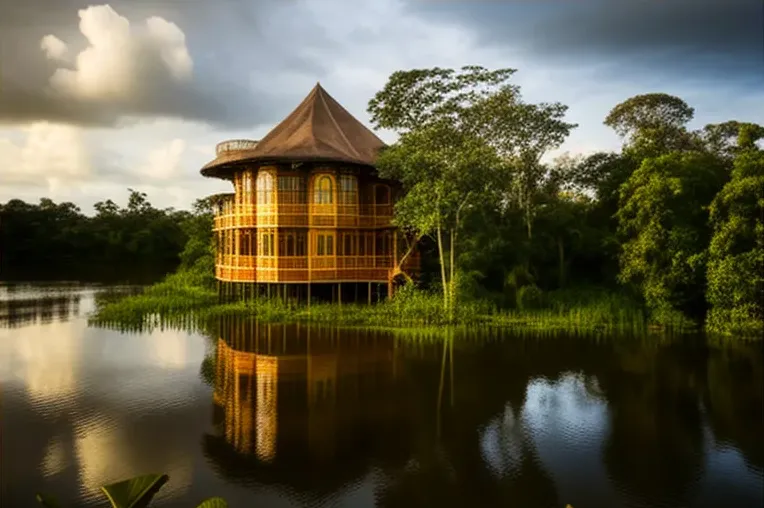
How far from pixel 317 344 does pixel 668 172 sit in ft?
42.9

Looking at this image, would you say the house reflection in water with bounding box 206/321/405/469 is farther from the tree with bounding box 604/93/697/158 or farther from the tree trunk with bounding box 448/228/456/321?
the tree with bounding box 604/93/697/158

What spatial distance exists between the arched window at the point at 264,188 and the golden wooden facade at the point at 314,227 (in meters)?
0.04

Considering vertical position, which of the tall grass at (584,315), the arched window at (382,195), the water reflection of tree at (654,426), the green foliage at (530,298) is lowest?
the water reflection of tree at (654,426)

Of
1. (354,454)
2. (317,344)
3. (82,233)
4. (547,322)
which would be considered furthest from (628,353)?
(82,233)

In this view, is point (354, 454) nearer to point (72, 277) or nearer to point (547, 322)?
point (547, 322)

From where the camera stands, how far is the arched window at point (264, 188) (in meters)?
23.9

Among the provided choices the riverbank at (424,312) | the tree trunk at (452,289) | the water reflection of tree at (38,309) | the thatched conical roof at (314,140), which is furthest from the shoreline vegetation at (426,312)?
the thatched conical roof at (314,140)

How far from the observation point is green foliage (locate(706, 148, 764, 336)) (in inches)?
691

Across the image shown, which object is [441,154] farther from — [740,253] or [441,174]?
[740,253]

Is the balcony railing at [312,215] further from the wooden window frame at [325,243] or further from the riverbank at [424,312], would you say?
the riverbank at [424,312]

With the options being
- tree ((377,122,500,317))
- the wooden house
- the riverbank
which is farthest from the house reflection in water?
tree ((377,122,500,317))

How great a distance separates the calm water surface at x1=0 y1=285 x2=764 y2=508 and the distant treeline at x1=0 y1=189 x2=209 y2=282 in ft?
119

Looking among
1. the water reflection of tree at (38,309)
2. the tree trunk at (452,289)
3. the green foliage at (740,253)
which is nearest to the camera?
the green foliage at (740,253)

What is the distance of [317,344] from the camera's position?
17.5m
